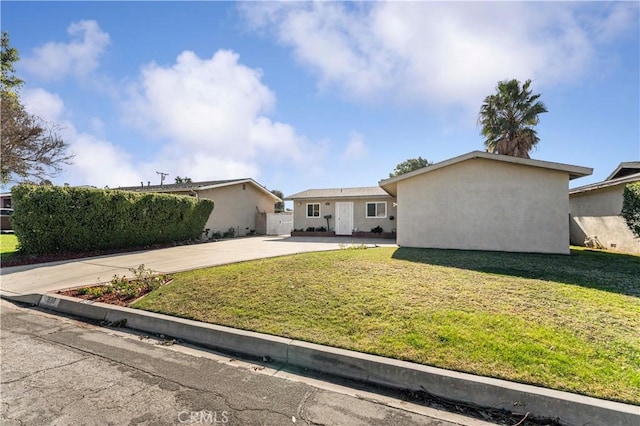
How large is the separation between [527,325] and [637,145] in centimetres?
1577

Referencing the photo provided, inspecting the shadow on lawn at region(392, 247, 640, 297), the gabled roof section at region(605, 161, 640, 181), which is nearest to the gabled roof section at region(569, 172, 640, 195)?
the gabled roof section at region(605, 161, 640, 181)

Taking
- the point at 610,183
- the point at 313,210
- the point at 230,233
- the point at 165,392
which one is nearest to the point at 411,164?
the point at 313,210

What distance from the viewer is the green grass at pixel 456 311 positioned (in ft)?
10.5

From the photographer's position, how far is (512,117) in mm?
18688

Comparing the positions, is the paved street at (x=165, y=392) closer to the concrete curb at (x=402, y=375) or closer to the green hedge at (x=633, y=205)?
the concrete curb at (x=402, y=375)

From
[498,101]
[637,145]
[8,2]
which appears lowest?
[637,145]

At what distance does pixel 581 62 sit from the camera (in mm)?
8945

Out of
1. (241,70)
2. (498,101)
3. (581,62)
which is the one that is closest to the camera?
(581,62)

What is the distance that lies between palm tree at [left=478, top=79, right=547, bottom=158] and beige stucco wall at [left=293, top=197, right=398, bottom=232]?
297 inches

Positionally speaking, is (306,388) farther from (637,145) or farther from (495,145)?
(495,145)

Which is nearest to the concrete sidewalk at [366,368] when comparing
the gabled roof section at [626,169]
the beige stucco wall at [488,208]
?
the beige stucco wall at [488,208]

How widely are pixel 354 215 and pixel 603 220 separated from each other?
12608 mm

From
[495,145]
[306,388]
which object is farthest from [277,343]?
[495,145]

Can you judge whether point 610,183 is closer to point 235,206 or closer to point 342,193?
point 342,193
